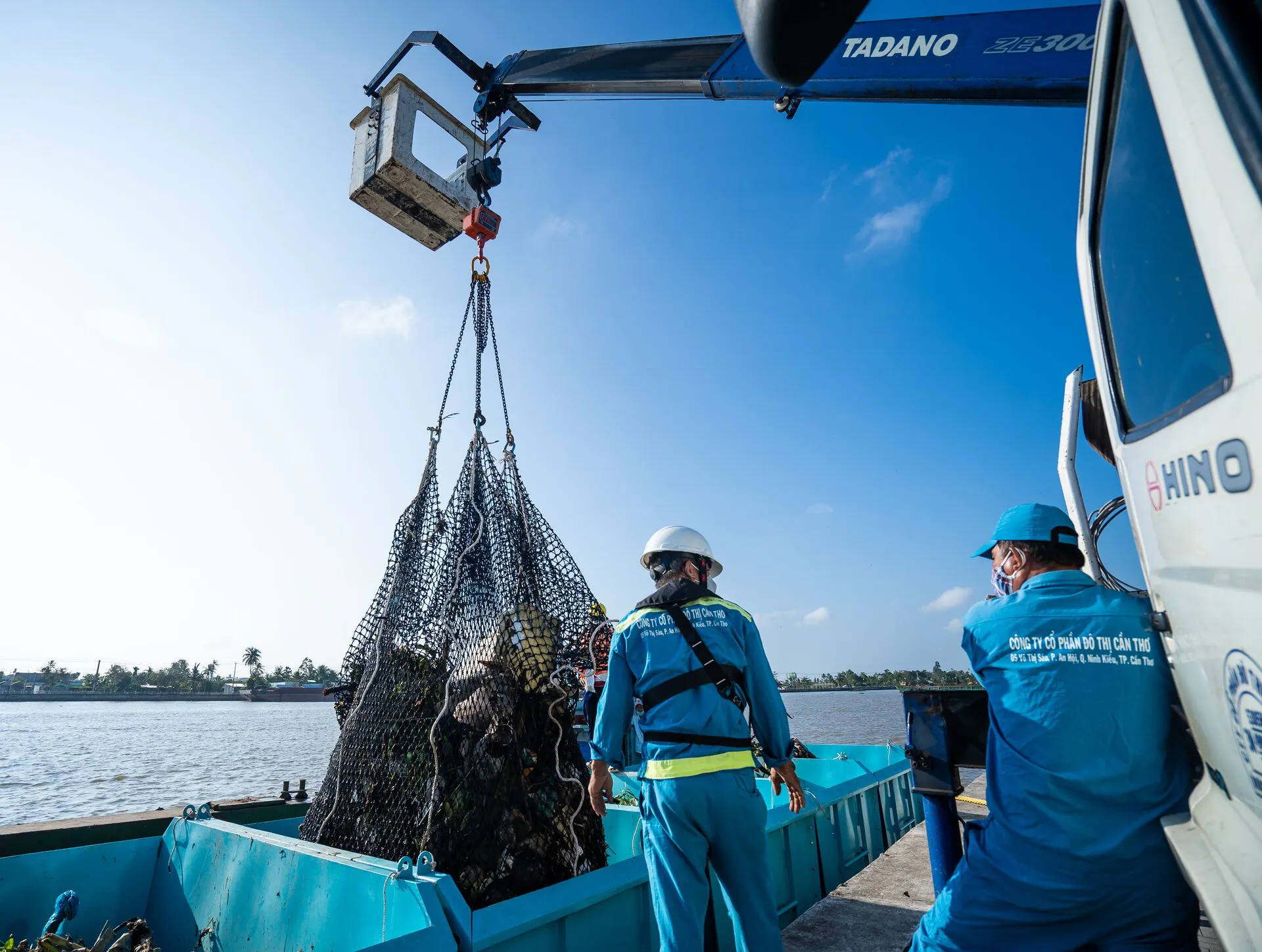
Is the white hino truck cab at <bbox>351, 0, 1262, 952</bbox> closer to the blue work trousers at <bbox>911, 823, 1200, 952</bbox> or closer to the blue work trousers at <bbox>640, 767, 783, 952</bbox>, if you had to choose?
the blue work trousers at <bbox>911, 823, 1200, 952</bbox>

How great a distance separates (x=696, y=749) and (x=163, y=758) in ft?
115

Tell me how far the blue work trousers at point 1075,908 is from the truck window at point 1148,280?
1057 mm

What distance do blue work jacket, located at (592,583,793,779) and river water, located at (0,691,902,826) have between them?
4456mm

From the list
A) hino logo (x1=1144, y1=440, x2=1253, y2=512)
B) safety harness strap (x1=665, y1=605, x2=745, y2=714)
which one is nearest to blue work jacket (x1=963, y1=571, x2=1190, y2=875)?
hino logo (x1=1144, y1=440, x2=1253, y2=512)

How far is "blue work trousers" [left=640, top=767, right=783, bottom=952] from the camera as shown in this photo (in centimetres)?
251

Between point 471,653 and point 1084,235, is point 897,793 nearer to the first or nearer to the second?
point 471,653

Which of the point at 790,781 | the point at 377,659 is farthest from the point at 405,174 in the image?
the point at 790,781

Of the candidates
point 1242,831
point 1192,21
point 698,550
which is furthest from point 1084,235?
point 698,550

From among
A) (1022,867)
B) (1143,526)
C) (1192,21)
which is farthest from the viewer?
(1022,867)

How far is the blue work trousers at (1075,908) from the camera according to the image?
5.22ft

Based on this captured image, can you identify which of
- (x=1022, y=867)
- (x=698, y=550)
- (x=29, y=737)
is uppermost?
(x=698, y=550)

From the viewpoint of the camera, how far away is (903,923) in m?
3.46

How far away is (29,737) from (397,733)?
5498 cm

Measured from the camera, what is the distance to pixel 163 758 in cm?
2888
